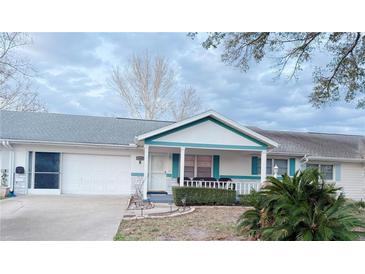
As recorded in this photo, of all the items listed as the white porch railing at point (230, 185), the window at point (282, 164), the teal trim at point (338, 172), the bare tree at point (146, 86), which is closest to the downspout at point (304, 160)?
the window at point (282, 164)

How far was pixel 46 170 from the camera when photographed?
14461 mm

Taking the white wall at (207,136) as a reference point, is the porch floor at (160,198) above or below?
below

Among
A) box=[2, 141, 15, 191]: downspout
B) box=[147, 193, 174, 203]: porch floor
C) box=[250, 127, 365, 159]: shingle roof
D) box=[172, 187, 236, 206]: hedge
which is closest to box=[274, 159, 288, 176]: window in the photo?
box=[250, 127, 365, 159]: shingle roof

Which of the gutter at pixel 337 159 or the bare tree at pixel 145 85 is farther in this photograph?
the bare tree at pixel 145 85

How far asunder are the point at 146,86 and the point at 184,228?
1954 centimetres

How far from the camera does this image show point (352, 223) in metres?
5.62

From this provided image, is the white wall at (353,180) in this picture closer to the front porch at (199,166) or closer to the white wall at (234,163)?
the front porch at (199,166)

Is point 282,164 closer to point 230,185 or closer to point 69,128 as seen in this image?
point 230,185

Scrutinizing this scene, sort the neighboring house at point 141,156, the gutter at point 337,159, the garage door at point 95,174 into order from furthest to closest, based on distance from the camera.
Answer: the gutter at point 337,159
the garage door at point 95,174
the neighboring house at point 141,156

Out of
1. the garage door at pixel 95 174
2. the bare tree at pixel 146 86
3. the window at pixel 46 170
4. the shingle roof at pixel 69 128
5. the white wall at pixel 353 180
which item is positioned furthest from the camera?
the bare tree at pixel 146 86

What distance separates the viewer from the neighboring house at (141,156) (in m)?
13.1
